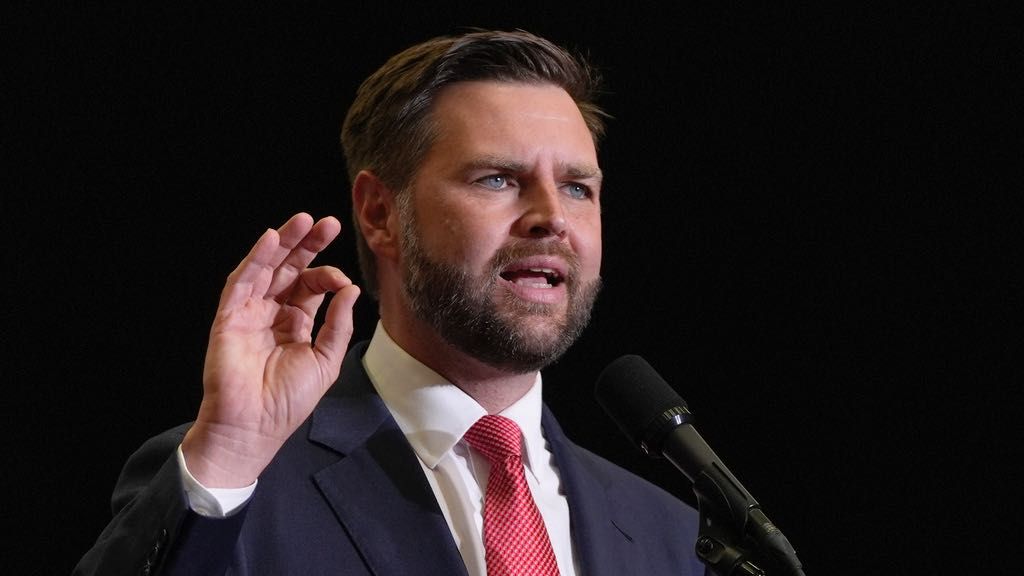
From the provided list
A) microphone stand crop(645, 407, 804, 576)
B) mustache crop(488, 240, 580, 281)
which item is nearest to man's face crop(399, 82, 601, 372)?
mustache crop(488, 240, 580, 281)

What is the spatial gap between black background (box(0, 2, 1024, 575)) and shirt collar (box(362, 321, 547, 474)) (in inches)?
38.0

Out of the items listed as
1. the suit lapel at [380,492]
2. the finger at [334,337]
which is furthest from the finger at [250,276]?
the suit lapel at [380,492]

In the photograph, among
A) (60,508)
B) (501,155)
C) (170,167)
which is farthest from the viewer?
(170,167)

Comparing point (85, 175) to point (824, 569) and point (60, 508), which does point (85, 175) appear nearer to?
point (60, 508)

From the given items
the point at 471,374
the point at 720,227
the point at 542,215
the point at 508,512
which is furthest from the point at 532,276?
the point at 720,227

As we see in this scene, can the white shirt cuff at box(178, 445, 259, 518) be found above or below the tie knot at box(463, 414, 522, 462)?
above

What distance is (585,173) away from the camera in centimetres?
250

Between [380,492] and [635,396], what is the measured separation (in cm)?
54

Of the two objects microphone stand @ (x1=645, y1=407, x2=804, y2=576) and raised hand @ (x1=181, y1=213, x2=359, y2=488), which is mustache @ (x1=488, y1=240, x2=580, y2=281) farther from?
microphone stand @ (x1=645, y1=407, x2=804, y2=576)

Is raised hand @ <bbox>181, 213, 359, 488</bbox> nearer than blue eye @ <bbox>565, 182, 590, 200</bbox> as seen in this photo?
Yes

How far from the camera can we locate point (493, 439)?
232cm

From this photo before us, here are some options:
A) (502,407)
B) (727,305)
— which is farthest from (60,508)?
(727,305)

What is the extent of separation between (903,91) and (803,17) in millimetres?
378

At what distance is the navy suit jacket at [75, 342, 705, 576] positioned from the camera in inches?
68.7
